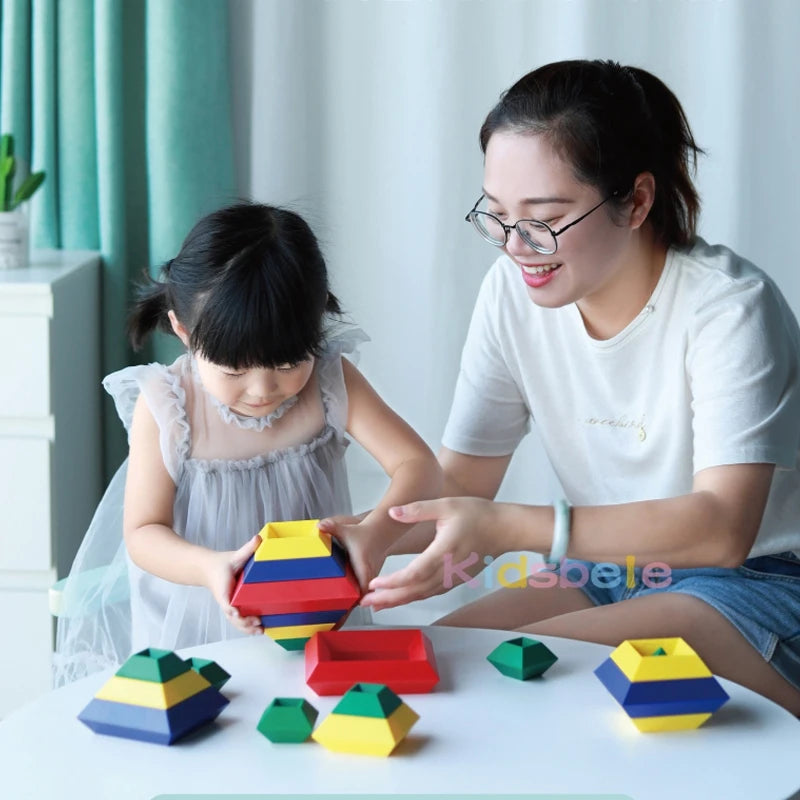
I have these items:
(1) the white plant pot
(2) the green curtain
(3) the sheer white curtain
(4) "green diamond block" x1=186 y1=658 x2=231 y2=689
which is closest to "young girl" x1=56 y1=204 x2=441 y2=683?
(4) "green diamond block" x1=186 y1=658 x2=231 y2=689

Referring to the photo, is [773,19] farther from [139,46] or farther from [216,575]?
[216,575]

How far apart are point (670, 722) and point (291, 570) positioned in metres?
0.36

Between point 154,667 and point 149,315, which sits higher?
point 149,315

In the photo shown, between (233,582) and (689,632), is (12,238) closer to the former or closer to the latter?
(233,582)

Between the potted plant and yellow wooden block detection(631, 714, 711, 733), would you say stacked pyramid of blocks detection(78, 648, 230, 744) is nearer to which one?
yellow wooden block detection(631, 714, 711, 733)

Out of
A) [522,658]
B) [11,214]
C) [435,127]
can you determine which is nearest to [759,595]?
[522,658]

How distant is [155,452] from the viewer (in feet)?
4.68

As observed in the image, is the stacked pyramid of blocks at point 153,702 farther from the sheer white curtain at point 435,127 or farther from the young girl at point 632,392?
the sheer white curtain at point 435,127

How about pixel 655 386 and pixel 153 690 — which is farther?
pixel 655 386

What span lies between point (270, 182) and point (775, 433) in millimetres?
1453

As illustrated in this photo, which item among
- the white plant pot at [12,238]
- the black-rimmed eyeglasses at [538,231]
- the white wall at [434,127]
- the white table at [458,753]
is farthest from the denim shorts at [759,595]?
the white plant pot at [12,238]

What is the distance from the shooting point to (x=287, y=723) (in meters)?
1.00

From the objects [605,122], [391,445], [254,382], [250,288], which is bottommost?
[391,445]

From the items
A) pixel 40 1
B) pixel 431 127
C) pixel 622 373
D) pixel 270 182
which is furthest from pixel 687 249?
pixel 40 1
